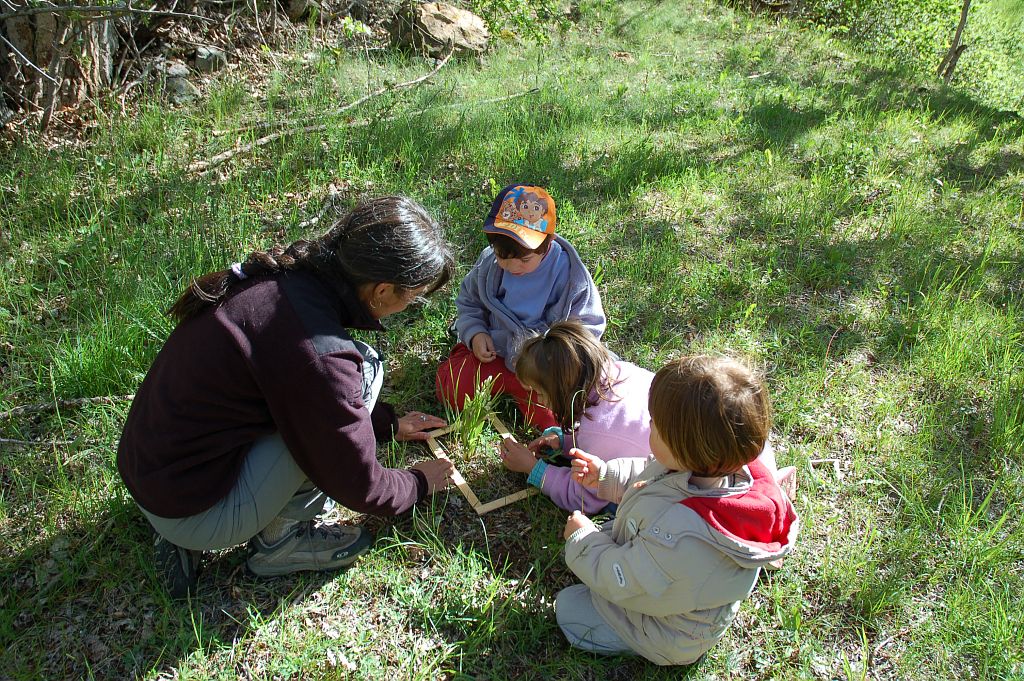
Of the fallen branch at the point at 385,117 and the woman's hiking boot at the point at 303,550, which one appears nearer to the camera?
the woman's hiking boot at the point at 303,550

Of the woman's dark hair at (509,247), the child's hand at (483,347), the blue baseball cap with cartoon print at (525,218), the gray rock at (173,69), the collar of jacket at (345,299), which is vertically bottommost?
the child's hand at (483,347)

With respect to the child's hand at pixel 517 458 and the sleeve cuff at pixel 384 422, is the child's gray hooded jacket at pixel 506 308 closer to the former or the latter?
the child's hand at pixel 517 458

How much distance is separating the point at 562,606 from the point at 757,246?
8.69 ft

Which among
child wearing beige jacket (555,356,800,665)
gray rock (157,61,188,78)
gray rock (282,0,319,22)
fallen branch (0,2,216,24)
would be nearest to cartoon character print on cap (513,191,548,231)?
child wearing beige jacket (555,356,800,665)

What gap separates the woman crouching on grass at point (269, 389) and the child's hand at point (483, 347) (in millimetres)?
865

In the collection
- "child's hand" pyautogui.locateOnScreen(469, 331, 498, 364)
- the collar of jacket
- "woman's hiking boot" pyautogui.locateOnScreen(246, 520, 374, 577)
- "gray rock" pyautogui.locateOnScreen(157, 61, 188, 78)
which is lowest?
"woman's hiking boot" pyautogui.locateOnScreen(246, 520, 374, 577)

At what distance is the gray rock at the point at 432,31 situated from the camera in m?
5.88

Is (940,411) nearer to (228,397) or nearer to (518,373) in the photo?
(518,373)

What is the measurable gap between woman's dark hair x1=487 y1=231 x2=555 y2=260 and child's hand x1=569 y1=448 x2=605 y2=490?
2.79 feet

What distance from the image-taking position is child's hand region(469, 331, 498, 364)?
9.64 feet

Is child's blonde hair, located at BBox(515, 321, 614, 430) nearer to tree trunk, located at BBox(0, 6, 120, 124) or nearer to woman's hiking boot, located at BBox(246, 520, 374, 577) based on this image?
woman's hiking boot, located at BBox(246, 520, 374, 577)

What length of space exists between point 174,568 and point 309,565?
399 mm

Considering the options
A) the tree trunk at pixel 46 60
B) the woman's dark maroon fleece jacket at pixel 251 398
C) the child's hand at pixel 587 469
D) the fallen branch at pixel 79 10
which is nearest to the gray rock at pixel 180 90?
the tree trunk at pixel 46 60

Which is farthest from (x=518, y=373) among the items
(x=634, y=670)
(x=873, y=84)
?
(x=873, y=84)
